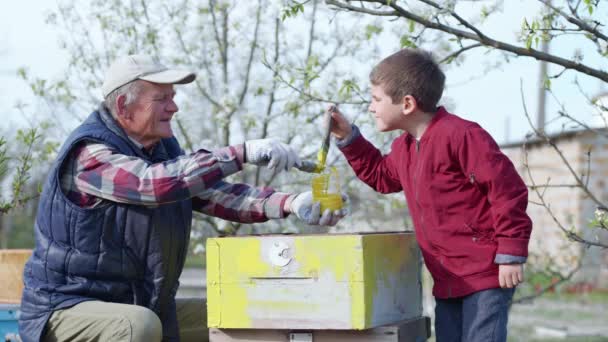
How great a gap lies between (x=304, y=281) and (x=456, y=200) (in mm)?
664

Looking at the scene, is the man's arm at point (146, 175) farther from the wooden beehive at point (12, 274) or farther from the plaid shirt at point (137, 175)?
the wooden beehive at point (12, 274)

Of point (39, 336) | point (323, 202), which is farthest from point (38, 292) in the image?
point (323, 202)

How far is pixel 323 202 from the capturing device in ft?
11.3

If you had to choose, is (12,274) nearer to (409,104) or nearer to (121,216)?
(121,216)

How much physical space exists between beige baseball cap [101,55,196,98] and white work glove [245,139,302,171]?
439mm

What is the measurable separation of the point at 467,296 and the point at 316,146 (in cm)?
311

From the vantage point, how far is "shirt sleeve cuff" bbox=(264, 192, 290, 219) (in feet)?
12.2

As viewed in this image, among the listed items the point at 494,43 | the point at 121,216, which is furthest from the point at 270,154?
the point at 494,43

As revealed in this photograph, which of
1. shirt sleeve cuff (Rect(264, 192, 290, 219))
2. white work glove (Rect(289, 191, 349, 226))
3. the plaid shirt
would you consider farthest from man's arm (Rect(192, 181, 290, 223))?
the plaid shirt

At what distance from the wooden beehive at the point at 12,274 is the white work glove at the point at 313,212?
1.26 meters

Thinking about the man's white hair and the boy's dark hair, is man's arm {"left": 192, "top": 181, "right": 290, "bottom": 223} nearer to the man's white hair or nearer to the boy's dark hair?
the man's white hair

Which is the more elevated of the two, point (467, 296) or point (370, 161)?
point (370, 161)

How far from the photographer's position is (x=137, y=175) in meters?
Result: 3.24

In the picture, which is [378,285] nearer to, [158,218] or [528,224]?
[528,224]
